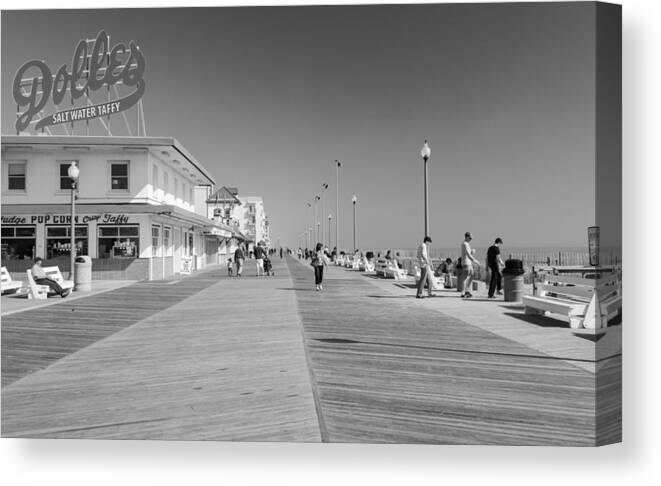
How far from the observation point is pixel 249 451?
13.3 feet

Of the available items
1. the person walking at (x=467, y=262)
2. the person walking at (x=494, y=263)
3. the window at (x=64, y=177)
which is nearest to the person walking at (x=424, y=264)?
the person walking at (x=467, y=262)

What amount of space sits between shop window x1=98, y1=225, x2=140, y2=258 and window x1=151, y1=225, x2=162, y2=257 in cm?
68

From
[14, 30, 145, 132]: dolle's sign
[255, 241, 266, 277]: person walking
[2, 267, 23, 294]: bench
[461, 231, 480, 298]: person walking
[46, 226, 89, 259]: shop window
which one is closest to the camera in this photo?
[461, 231, 480, 298]: person walking

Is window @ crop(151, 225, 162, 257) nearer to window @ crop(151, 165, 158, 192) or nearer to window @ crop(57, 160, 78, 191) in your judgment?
window @ crop(151, 165, 158, 192)

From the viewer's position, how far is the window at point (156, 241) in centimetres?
2091

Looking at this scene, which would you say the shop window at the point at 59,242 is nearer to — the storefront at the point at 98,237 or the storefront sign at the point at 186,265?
the storefront at the point at 98,237

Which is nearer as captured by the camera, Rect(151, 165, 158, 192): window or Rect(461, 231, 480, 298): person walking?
Rect(461, 231, 480, 298): person walking

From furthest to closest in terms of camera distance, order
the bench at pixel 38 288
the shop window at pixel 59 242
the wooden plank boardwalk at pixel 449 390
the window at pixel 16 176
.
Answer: the window at pixel 16 176 < the shop window at pixel 59 242 < the bench at pixel 38 288 < the wooden plank boardwalk at pixel 449 390

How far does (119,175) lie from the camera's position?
20.2m

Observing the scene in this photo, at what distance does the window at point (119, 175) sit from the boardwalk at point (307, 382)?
11.5 meters

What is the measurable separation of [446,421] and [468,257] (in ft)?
32.8

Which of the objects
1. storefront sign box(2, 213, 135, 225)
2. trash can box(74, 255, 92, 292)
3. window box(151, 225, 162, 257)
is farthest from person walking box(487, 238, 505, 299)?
storefront sign box(2, 213, 135, 225)

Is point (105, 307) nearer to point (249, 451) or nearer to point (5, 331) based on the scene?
point (5, 331)

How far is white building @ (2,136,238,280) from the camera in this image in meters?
18.8
